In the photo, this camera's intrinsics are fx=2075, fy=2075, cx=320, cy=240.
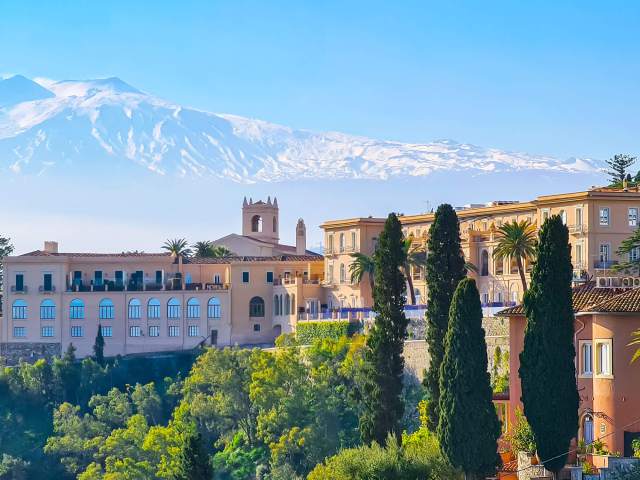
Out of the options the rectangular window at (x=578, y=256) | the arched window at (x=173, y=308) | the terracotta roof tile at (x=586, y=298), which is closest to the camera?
the terracotta roof tile at (x=586, y=298)

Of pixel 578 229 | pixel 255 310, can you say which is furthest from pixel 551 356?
pixel 255 310

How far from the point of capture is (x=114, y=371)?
120 metres

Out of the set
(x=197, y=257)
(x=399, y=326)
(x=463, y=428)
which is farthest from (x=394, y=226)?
(x=197, y=257)

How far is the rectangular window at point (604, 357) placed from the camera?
2377 inches

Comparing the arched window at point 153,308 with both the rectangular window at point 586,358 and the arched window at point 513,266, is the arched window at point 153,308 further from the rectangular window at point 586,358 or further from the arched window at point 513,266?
the rectangular window at point 586,358

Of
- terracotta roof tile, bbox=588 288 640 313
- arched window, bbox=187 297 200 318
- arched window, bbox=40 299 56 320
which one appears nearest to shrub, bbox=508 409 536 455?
terracotta roof tile, bbox=588 288 640 313

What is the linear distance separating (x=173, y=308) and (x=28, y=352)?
8.95 metres

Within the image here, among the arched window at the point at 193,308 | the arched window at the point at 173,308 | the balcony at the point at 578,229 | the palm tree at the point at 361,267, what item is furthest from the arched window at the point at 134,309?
the balcony at the point at 578,229

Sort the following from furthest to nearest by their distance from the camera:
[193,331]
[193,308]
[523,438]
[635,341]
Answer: [193,308], [193,331], [523,438], [635,341]

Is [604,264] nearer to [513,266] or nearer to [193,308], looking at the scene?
[513,266]

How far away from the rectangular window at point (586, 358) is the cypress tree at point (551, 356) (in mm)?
2609

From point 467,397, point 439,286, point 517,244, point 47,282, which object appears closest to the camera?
point 467,397

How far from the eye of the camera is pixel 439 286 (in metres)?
71.6

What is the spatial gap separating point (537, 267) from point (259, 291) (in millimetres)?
64698
